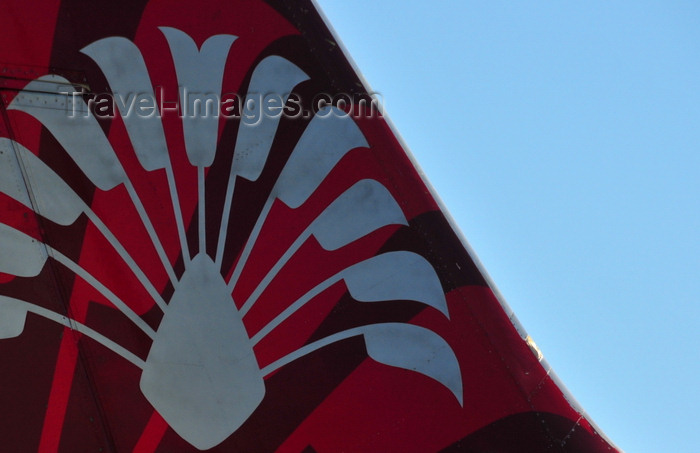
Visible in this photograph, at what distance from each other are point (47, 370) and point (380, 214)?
175 centimetres

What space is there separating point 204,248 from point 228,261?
13 centimetres

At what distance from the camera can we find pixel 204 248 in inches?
163

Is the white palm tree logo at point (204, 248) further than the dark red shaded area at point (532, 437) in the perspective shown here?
No

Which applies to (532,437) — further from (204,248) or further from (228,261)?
(204,248)

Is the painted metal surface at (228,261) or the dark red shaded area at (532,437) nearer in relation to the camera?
the painted metal surface at (228,261)

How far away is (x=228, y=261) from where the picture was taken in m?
4.15

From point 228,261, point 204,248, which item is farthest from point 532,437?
point 204,248

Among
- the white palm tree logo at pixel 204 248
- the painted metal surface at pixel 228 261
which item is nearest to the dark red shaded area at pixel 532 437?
the painted metal surface at pixel 228 261

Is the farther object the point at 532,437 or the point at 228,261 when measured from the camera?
the point at 532,437

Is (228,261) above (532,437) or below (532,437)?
above

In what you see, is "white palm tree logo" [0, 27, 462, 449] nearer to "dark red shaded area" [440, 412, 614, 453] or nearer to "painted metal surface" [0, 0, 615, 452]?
"painted metal surface" [0, 0, 615, 452]

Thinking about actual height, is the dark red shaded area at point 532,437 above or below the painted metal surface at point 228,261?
below

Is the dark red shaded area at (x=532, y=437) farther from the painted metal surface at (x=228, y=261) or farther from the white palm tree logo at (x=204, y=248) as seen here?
the white palm tree logo at (x=204, y=248)

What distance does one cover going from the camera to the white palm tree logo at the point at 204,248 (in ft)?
13.2
